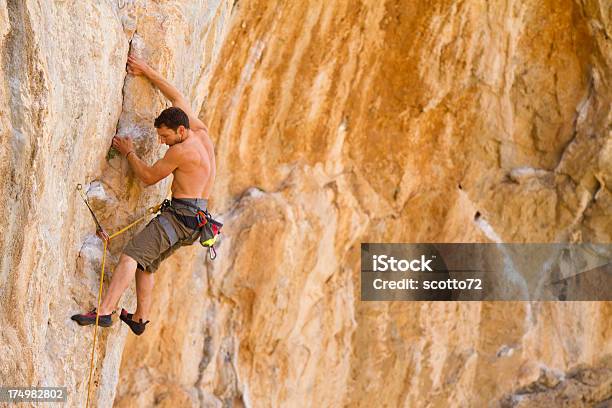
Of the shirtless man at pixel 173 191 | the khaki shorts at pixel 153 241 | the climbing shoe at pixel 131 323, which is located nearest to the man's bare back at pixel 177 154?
the shirtless man at pixel 173 191

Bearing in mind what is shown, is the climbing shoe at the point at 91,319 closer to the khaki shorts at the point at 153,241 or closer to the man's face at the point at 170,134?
the khaki shorts at the point at 153,241

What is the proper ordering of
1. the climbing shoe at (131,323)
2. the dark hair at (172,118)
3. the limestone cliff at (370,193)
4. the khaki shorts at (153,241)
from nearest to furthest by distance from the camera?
the dark hair at (172,118) < the khaki shorts at (153,241) < the climbing shoe at (131,323) < the limestone cliff at (370,193)

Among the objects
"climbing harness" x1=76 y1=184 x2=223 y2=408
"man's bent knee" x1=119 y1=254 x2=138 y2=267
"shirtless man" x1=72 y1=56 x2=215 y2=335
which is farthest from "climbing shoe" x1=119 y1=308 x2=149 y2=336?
"man's bent knee" x1=119 y1=254 x2=138 y2=267

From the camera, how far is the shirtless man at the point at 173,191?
631 centimetres

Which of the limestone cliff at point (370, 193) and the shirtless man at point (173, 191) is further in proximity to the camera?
the limestone cliff at point (370, 193)

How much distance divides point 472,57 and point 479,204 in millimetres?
1531

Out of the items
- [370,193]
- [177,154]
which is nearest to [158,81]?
[177,154]

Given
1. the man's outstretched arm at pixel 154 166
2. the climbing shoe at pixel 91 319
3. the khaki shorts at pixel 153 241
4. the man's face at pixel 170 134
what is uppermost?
the man's face at pixel 170 134

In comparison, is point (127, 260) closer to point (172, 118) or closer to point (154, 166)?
point (154, 166)

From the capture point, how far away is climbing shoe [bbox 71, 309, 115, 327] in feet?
20.7

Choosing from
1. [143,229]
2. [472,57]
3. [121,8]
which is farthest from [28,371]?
[472,57]

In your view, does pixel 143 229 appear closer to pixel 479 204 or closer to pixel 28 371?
pixel 28 371

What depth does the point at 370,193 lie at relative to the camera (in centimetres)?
1043

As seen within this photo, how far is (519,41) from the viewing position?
1059cm
